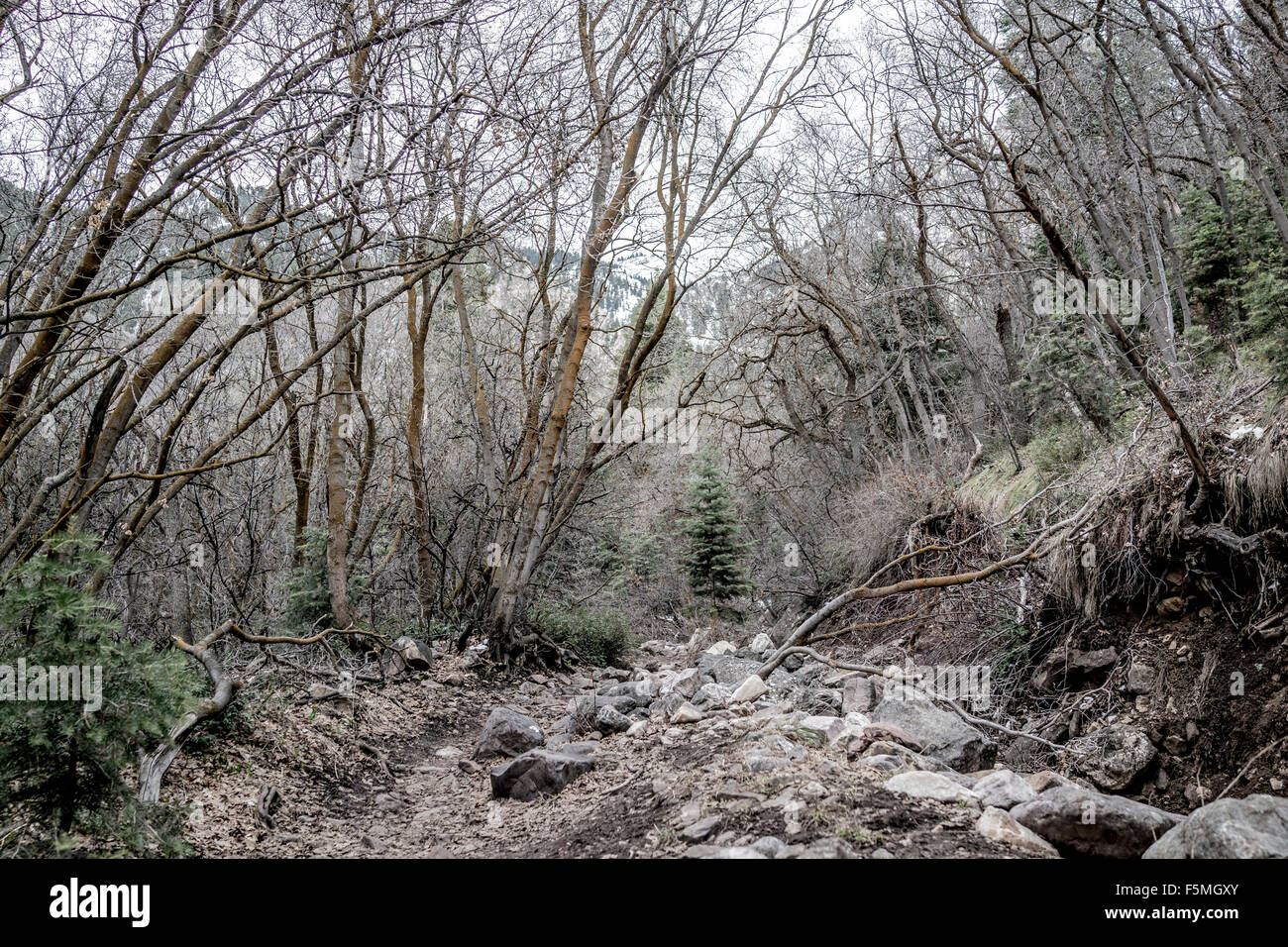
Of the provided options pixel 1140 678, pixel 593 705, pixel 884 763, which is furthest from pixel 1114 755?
pixel 593 705

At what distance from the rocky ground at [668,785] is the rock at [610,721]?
0.5 inches

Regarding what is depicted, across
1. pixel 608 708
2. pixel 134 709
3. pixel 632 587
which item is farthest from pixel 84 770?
pixel 632 587

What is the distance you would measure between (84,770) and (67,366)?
249cm

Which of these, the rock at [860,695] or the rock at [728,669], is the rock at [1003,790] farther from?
the rock at [728,669]

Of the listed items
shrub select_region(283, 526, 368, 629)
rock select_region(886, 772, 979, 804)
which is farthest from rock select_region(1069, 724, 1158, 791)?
shrub select_region(283, 526, 368, 629)

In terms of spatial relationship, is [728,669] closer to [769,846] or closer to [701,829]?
[701,829]

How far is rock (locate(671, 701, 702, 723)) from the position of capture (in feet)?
16.1

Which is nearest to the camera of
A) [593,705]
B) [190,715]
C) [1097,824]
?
[1097,824]

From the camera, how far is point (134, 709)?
260cm

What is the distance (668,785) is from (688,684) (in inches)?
130

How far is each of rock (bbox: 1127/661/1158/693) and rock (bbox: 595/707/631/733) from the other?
3583mm

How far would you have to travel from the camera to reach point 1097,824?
9.26ft

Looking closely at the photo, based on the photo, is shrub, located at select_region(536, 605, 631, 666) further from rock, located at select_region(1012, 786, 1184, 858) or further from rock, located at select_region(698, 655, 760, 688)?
rock, located at select_region(1012, 786, 1184, 858)

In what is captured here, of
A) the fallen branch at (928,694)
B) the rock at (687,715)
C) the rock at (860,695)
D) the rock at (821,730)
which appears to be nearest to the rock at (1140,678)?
the fallen branch at (928,694)
